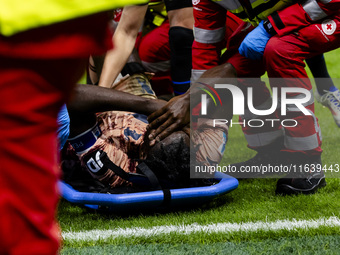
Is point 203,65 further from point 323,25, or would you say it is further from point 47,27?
point 47,27

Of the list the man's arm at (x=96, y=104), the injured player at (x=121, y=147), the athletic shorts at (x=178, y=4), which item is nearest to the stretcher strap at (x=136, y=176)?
the injured player at (x=121, y=147)

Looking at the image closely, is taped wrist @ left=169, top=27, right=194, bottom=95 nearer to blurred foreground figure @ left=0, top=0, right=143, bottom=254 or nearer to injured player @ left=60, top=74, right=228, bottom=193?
injured player @ left=60, top=74, right=228, bottom=193

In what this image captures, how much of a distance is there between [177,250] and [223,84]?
146 centimetres

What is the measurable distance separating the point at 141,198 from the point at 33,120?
1675 millimetres

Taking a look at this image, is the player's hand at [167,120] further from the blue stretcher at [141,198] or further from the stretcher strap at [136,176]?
the blue stretcher at [141,198]

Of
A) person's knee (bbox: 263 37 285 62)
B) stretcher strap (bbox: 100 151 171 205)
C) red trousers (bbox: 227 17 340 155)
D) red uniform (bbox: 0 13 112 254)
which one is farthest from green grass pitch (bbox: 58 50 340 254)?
red uniform (bbox: 0 13 112 254)

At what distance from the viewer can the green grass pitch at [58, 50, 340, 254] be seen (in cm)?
224

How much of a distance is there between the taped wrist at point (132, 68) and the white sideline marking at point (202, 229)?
145cm

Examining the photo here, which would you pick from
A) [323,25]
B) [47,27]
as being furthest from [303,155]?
[47,27]

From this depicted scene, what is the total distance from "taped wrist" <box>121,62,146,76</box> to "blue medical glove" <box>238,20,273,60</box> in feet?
2.59

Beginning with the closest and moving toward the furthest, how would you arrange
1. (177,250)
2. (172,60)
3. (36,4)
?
(36,4) < (177,250) < (172,60)

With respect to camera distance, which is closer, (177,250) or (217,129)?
(177,250)

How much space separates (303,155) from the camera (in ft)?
10.6

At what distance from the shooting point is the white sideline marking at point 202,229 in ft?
7.99
